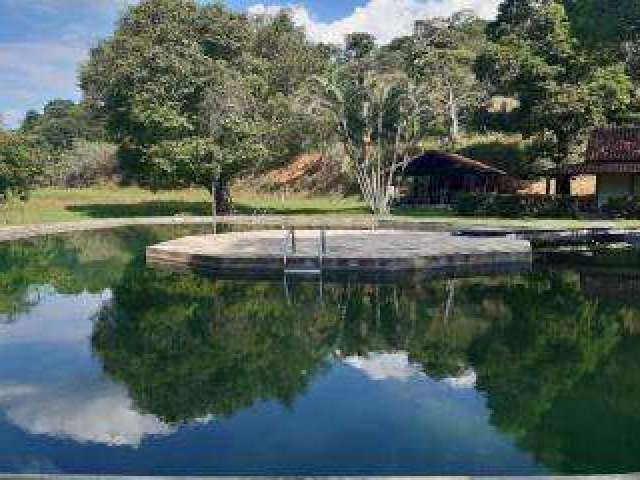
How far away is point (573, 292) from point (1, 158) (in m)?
37.0

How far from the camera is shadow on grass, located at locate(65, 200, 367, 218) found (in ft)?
145

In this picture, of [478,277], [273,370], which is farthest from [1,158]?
[273,370]

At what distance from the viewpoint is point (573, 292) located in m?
18.2

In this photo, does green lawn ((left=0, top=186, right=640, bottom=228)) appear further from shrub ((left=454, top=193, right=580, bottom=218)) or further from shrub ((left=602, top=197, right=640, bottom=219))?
shrub ((left=602, top=197, right=640, bottom=219))

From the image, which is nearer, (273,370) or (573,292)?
(273,370)

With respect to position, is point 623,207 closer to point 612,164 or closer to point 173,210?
point 612,164

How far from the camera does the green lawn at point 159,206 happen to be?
4094cm

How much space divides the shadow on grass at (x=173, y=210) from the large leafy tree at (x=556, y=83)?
10.3 metres

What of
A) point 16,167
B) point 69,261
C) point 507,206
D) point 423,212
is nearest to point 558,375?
point 69,261

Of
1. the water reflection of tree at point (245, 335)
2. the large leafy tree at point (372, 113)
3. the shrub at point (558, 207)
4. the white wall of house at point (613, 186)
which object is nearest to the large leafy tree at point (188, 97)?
the large leafy tree at point (372, 113)

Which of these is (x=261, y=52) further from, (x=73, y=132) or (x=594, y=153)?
(x=73, y=132)

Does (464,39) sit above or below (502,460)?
above

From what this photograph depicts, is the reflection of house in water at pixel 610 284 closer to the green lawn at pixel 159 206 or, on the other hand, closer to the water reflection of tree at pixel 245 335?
the water reflection of tree at pixel 245 335

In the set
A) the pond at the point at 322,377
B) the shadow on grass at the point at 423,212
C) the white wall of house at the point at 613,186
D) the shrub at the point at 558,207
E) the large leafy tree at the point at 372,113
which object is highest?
the large leafy tree at the point at 372,113
